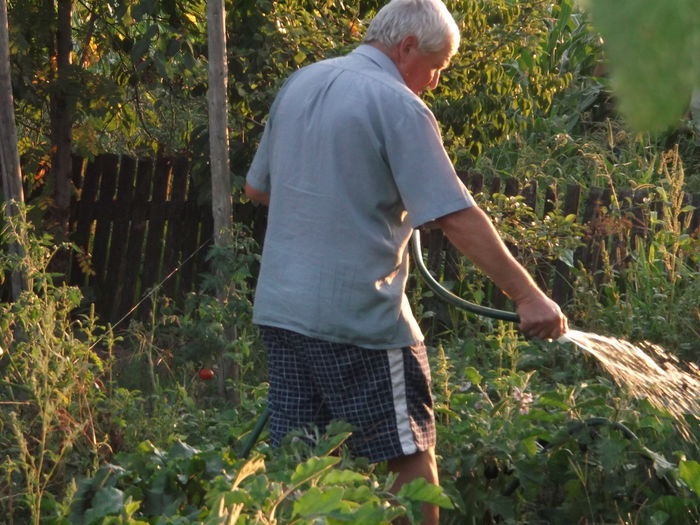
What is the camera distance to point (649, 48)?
308mm

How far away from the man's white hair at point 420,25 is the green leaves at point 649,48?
102 inches

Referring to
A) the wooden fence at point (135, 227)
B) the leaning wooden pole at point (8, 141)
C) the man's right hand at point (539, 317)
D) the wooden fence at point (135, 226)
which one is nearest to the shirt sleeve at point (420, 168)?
the man's right hand at point (539, 317)

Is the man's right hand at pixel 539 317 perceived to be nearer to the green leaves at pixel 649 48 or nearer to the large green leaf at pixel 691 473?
the large green leaf at pixel 691 473

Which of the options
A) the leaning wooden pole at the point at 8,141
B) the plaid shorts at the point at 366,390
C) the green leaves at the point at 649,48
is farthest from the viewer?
the leaning wooden pole at the point at 8,141

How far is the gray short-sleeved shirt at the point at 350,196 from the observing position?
109 inches

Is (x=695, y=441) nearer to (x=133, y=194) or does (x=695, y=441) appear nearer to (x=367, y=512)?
(x=367, y=512)

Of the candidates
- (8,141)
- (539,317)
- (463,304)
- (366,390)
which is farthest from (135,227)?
(539,317)

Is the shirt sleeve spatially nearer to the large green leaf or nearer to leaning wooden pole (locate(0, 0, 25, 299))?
the large green leaf

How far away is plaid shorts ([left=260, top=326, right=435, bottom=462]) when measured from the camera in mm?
2959

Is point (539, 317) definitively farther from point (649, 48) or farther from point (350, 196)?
point (649, 48)

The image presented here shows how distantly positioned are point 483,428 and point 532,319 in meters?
0.50

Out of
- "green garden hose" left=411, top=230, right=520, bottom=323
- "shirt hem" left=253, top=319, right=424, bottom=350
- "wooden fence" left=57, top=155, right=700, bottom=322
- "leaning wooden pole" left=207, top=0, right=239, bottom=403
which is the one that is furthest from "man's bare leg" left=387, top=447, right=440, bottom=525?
"wooden fence" left=57, top=155, right=700, bottom=322

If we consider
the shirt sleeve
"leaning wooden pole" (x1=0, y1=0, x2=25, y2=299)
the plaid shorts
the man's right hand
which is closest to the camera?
the shirt sleeve

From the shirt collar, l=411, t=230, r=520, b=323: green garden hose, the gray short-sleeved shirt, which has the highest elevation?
the shirt collar
